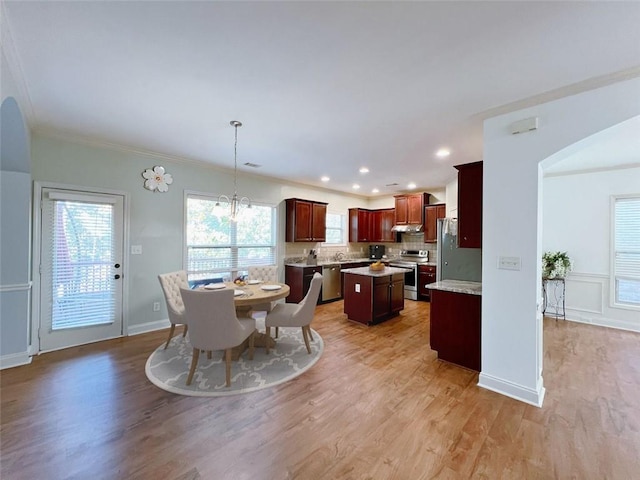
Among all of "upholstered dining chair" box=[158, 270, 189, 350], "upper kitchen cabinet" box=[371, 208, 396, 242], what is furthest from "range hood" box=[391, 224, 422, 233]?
"upholstered dining chair" box=[158, 270, 189, 350]

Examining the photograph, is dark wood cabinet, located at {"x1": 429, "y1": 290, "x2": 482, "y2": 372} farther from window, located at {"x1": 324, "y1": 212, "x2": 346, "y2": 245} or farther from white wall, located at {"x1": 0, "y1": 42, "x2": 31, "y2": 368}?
white wall, located at {"x1": 0, "y1": 42, "x2": 31, "y2": 368}

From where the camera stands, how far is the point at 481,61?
1.88m

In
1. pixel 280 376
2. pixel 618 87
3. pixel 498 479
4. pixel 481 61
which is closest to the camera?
pixel 498 479

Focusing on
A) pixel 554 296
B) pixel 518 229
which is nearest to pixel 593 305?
pixel 554 296

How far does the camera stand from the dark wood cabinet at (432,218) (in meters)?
6.17

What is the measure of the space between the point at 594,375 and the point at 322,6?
4099 mm

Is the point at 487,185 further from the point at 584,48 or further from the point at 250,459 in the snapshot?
the point at 250,459

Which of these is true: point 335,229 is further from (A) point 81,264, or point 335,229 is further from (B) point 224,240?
(A) point 81,264

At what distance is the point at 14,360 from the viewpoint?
9.62 ft

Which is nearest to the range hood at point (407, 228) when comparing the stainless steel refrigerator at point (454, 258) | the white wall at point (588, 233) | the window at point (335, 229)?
the window at point (335, 229)

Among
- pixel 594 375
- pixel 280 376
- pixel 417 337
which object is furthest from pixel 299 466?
pixel 594 375

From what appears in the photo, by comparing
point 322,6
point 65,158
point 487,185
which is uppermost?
point 322,6

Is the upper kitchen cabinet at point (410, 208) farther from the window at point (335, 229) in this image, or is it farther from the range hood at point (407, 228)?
the window at point (335, 229)

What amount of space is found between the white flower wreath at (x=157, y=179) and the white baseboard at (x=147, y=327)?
2012 mm
